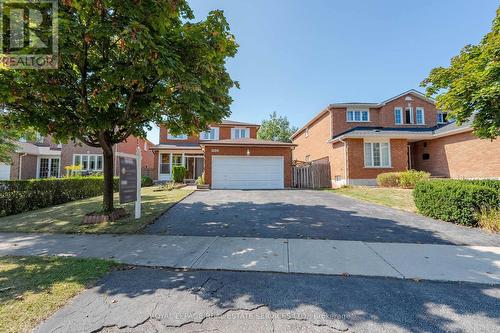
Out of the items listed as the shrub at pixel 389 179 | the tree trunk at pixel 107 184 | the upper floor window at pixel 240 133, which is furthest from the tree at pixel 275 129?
the tree trunk at pixel 107 184

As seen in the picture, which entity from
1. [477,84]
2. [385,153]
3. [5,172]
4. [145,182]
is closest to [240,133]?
[145,182]

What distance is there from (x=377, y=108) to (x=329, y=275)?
71.4 feet

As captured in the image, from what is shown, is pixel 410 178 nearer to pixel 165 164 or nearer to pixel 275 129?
pixel 165 164

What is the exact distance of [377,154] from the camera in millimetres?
18109

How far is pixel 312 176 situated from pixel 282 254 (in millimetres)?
15508

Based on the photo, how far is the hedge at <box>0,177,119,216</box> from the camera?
32.0 feet

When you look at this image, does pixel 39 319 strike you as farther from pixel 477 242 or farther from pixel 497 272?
Result: pixel 477 242

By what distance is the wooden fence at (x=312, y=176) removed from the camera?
1959cm

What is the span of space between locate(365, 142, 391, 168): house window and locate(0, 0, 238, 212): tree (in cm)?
1424

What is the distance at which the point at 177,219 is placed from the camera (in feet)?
26.3

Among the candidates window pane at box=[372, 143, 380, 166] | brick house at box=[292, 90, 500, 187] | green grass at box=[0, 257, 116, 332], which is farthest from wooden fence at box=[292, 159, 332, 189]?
green grass at box=[0, 257, 116, 332]

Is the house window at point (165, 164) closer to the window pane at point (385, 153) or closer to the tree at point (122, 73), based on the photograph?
the tree at point (122, 73)

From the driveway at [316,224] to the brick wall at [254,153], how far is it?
7.77 m

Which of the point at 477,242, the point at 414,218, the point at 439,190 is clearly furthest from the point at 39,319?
the point at 439,190
